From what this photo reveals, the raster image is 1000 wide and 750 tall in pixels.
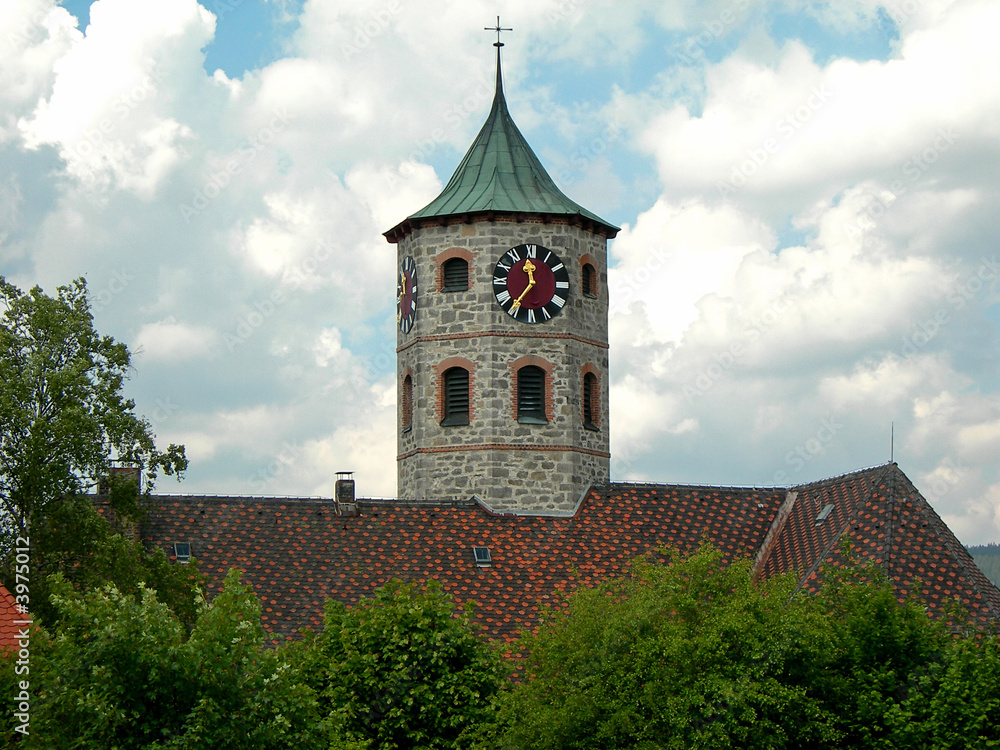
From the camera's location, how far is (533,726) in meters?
28.2

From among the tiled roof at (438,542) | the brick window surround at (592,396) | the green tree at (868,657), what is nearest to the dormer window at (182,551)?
the tiled roof at (438,542)

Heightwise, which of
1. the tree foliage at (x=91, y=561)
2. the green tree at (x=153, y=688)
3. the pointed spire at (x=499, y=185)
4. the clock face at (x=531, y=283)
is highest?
the pointed spire at (x=499, y=185)

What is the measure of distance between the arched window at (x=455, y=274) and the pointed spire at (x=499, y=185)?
47.1 inches

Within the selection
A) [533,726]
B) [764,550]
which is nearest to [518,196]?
[764,550]

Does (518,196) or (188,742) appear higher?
(518,196)

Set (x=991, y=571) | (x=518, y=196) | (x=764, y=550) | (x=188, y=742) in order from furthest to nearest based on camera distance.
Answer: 1. (x=991, y=571)
2. (x=518, y=196)
3. (x=764, y=550)
4. (x=188, y=742)

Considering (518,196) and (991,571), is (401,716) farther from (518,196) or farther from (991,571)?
(991,571)

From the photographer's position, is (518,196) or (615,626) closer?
(615,626)

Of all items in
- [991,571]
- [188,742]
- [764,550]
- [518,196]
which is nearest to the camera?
[188,742]

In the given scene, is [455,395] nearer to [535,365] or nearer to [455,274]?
[535,365]

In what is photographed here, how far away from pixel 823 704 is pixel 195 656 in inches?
457

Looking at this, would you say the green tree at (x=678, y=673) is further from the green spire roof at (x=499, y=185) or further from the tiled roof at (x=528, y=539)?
the green spire roof at (x=499, y=185)

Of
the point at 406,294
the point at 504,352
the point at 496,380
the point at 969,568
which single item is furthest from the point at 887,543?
the point at 406,294

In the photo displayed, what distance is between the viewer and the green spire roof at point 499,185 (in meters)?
42.4
